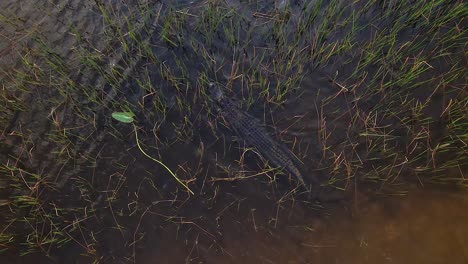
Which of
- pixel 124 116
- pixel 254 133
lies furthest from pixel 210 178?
pixel 124 116

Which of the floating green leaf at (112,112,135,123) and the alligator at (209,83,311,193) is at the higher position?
the alligator at (209,83,311,193)

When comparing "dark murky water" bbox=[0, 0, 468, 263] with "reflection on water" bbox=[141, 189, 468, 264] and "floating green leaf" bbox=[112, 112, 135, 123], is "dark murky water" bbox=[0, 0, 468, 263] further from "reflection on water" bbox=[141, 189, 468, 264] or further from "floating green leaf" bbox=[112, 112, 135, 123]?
"floating green leaf" bbox=[112, 112, 135, 123]

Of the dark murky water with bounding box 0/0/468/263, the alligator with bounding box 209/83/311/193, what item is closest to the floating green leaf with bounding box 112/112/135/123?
the dark murky water with bounding box 0/0/468/263

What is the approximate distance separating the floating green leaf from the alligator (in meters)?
0.69

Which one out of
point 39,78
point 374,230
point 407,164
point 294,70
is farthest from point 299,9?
point 39,78

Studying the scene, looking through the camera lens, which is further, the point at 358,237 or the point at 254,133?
the point at 254,133

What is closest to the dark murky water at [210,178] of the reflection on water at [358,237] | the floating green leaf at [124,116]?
the reflection on water at [358,237]

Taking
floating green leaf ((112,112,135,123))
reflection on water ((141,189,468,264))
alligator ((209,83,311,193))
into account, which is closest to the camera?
reflection on water ((141,189,468,264))

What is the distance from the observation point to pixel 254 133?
2.83m

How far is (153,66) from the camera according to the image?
3.24 m

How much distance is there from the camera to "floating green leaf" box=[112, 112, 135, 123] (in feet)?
9.38

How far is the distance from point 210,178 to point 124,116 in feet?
2.76

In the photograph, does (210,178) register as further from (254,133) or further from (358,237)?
(358,237)

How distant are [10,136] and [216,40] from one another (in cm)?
195
